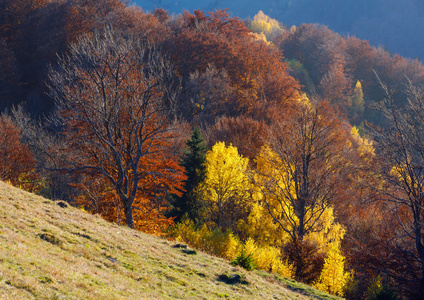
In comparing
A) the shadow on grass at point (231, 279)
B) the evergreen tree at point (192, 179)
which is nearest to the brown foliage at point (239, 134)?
the evergreen tree at point (192, 179)

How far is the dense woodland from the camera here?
21969 mm

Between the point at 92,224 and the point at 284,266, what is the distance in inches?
519

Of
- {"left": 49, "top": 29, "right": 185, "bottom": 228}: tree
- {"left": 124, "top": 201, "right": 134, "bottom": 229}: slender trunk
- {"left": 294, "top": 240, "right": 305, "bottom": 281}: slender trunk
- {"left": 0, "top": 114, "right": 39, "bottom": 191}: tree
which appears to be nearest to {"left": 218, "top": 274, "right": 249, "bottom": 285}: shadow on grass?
{"left": 124, "top": 201, "right": 134, "bottom": 229}: slender trunk

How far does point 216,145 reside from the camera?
116 feet

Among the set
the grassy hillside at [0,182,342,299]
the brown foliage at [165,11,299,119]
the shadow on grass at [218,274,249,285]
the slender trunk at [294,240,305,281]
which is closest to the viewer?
the grassy hillside at [0,182,342,299]

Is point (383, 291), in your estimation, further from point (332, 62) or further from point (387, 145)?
point (332, 62)

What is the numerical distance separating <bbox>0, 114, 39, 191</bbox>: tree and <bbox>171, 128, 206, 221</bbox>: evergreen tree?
663 inches

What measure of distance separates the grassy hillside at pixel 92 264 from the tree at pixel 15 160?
27908 mm

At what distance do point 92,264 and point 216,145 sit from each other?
2620cm

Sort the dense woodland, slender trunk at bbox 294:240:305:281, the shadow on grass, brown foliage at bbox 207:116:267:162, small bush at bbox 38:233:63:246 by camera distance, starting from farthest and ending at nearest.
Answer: brown foliage at bbox 207:116:267:162
slender trunk at bbox 294:240:305:281
the dense woodland
the shadow on grass
small bush at bbox 38:233:63:246

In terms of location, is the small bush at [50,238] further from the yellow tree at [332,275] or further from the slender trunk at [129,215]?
the yellow tree at [332,275]

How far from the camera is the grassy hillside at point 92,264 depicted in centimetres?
722

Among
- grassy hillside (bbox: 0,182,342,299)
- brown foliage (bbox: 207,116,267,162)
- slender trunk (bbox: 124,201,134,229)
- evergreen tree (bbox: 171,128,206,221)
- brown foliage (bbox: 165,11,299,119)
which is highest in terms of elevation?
brown foliage (bbox: 165,11,299,119)

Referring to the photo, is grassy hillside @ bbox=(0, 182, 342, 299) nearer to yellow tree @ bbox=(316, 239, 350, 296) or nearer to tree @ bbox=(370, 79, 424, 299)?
tree @ bbox=(370, 79, 424, 299)
